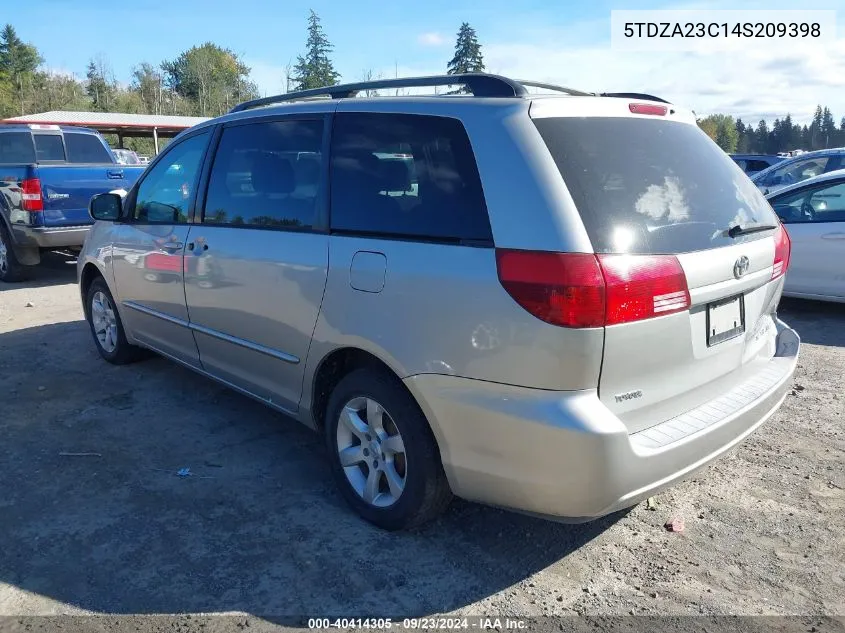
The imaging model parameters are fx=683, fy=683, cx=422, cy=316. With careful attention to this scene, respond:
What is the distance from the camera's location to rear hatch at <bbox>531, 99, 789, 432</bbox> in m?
2.40

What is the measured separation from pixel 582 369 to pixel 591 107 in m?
1.08

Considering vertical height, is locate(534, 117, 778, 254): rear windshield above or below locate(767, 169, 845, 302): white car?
above

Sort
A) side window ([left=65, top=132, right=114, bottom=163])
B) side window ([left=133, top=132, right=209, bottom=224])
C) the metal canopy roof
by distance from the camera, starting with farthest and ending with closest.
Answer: the metal canopy roof, side window ([left=65, top=132, right=114, bottom=163]), side window ([left=133, top=132, right=209, bottom=224])

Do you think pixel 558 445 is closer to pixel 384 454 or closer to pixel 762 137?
pixel 384 454

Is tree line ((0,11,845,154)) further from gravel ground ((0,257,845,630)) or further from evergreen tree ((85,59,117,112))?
gravel ground ((0,257,845,630))

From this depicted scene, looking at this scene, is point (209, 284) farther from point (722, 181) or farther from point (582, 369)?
point (722, 181)

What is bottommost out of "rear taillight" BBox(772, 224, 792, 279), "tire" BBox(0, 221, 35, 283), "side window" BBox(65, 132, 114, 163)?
"tire" BBox(0, 221, 35, 283)

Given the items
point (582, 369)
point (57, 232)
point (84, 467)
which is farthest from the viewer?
point (57, 232)

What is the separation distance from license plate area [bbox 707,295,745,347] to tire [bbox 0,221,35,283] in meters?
9.01

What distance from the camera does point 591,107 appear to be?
271 cm

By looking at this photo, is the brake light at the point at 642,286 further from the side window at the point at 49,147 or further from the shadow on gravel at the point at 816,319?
the side window at the point at 49,147

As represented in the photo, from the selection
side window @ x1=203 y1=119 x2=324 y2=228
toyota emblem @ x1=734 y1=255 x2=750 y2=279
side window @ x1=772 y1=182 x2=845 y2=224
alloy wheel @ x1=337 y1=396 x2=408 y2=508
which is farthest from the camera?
side window @ x1=772 y1=182 x2=845 y2=224

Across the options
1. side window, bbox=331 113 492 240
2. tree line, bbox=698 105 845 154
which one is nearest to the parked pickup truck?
side window, bbox=331 113 492 240

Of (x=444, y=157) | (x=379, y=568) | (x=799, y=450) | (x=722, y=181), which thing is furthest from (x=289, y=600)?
(x=799, y=450)
